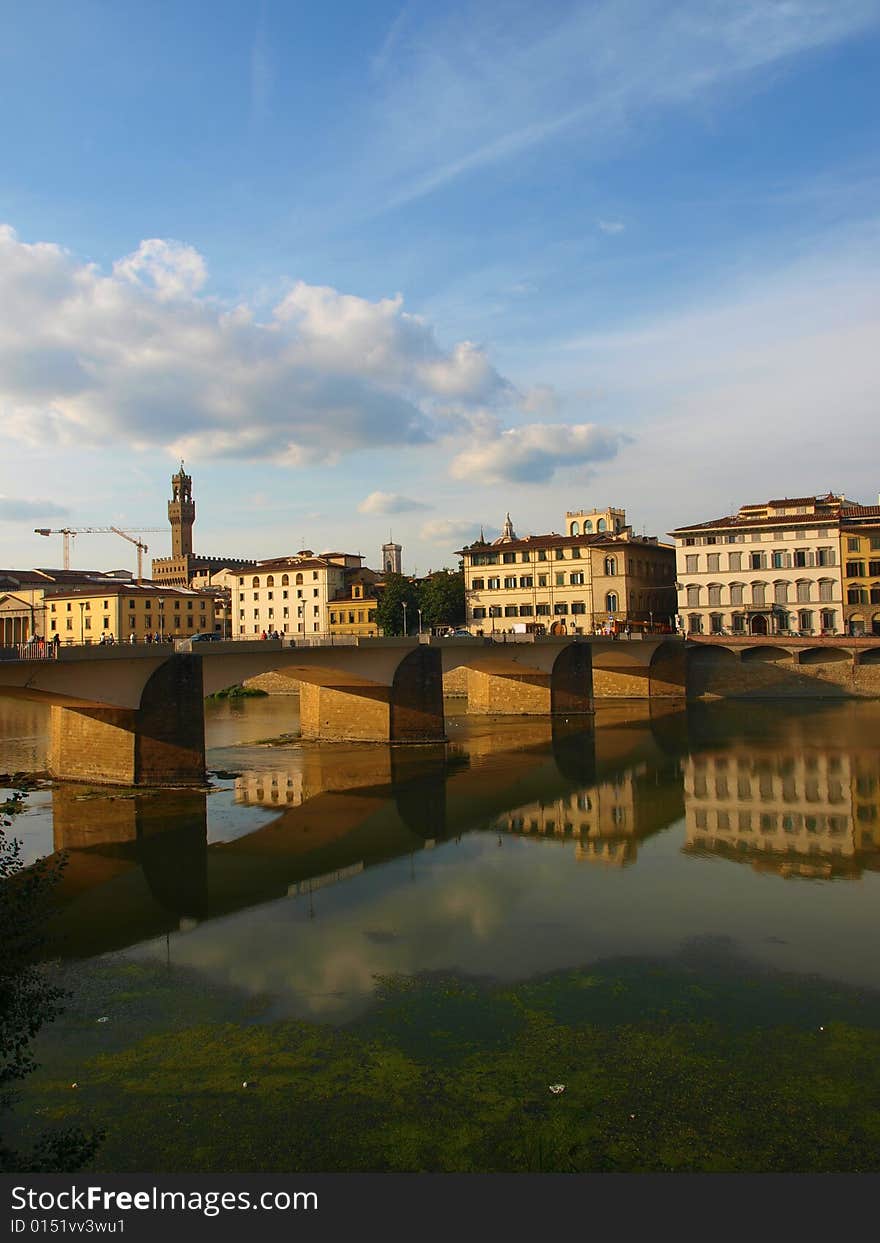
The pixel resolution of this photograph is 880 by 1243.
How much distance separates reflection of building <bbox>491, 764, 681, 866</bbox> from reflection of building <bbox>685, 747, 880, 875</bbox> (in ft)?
3.44

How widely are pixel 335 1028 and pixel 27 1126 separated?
162 inches

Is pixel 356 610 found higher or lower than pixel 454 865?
higher

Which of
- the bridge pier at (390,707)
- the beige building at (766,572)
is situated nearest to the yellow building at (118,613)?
the bridge pier at (390,707)

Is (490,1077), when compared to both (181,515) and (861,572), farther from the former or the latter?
(181,515)

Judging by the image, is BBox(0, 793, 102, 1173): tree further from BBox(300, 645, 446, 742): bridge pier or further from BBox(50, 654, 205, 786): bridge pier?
BBox(300, 645, 446, 742): bridge pier

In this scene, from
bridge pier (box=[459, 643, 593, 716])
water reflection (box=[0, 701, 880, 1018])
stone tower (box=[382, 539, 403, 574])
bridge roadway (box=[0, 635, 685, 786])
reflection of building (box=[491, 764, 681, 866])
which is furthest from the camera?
stone tower (box=[382, 539, 403, 574])

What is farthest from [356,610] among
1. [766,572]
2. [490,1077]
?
[490,1077]

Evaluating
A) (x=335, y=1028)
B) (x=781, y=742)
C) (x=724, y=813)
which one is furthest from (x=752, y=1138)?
(x=781, y=742)

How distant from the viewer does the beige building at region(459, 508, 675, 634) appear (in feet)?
247

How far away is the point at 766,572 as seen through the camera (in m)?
70.5

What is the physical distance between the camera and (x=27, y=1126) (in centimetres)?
1019

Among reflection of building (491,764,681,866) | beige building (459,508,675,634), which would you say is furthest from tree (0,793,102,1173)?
beige building (459,508,675,634)

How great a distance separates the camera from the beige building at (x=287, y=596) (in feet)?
289

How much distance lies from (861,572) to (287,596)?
5135 cm
